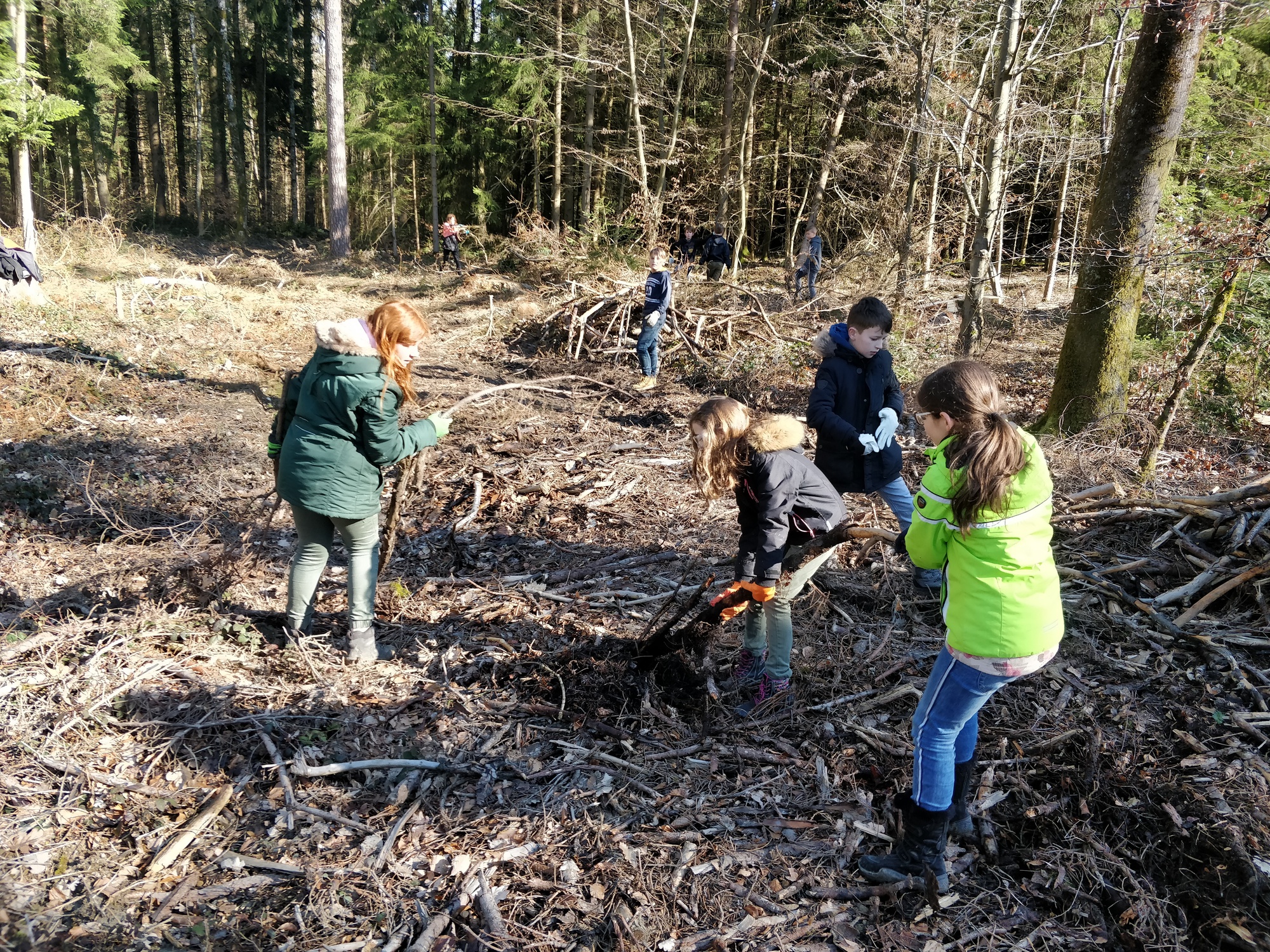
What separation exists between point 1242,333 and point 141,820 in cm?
1092

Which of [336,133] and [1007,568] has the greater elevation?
[336,133]

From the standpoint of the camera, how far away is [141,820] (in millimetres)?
2965

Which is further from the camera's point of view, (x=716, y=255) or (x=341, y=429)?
(x=716, y=255)

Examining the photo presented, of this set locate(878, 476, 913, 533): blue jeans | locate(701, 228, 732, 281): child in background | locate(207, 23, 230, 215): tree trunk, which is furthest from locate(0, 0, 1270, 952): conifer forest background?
locate(207, 23, 230, 215): tree trunk

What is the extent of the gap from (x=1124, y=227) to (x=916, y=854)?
6.35 metres

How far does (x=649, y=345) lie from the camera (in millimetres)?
10180

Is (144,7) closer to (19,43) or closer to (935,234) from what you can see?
(19,43)

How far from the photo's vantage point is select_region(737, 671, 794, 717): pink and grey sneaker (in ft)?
12.4

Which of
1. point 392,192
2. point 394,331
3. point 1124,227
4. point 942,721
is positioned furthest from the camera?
point 392,192

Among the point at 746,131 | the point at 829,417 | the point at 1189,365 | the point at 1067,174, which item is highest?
the point at 746,131

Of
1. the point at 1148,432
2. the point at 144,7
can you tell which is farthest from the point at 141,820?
the point at 144,7

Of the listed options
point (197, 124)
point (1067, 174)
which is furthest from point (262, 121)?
point (1067, 174)

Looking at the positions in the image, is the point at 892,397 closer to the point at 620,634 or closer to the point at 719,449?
the point at 719,449

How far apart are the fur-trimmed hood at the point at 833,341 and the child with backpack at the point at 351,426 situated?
7.17ft
